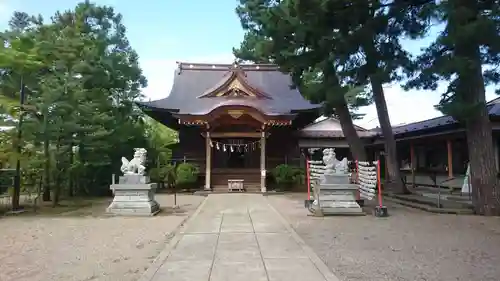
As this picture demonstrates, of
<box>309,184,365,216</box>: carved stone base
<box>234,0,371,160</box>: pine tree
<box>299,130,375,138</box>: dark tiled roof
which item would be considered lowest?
<box>309,184,365,216</box>: carved stone base

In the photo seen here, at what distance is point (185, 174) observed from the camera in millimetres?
19578

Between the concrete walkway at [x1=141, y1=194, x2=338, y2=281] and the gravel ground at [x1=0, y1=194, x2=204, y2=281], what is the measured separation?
430 mm

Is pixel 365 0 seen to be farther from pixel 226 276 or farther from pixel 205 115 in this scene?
pixel 205 115

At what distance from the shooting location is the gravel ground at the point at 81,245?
17.6 ft

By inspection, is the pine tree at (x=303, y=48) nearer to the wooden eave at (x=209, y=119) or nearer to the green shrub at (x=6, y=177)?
the wooden eave at (x=209, y=119)

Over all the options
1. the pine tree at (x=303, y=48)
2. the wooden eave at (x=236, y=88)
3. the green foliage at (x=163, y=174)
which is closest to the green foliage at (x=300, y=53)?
the pine tree at (x=303, y=48)

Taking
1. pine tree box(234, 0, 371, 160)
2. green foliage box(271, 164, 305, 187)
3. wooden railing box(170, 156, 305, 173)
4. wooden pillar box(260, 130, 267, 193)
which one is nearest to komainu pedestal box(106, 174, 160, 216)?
pine tree box(234, 0, 371, 160)

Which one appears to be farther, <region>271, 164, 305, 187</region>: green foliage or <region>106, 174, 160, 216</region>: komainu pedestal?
<region>271, 164, 305, 187</region>: green foliage

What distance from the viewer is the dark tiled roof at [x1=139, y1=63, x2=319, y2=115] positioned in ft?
69.2

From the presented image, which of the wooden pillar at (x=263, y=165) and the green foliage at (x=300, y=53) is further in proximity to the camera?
the wooden pillar at (x=263, y=165)

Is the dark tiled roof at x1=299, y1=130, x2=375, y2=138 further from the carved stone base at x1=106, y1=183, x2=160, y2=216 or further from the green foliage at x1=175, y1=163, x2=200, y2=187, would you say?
the carved stone base at x1=106, y1=183, x2=160, y2=216

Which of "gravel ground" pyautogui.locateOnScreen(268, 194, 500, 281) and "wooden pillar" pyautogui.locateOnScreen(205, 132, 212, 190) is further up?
"wooden pillar" pyautogui.locateOnScreen(205, 132, 212, 190)

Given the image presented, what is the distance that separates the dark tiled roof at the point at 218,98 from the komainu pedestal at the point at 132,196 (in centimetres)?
842

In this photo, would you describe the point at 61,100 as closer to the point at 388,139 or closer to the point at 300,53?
the point at 300,53
